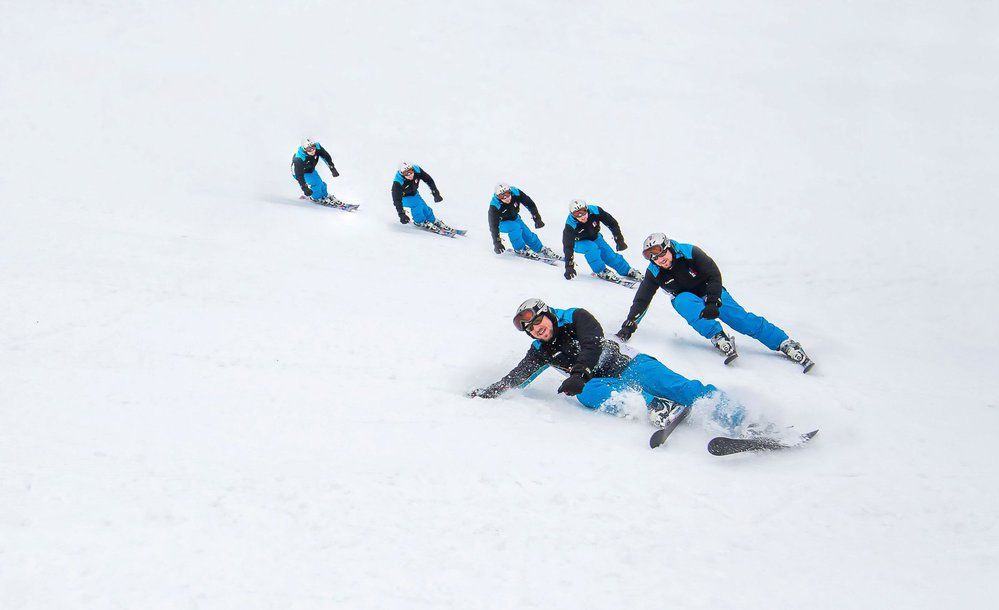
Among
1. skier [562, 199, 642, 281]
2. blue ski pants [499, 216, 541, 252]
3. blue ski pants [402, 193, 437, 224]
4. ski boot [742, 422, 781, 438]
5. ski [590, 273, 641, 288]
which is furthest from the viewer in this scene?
blue ski pants [402, 193, 437, 224]

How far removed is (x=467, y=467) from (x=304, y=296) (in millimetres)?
4446

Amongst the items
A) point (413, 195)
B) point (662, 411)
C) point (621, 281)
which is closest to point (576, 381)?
point (662, 411)

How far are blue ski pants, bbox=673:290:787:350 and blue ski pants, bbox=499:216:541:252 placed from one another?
17.0 feet

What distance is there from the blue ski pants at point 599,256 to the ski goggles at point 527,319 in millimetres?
4610

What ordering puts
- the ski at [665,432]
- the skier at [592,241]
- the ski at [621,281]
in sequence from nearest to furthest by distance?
the ski at [665,432] → the skier at [592,241] → the ski at [621,281]

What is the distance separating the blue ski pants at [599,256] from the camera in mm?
10383

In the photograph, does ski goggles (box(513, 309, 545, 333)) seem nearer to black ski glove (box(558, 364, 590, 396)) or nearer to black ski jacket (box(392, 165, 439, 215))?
black ski glove (box(558, 364, 590, 396))

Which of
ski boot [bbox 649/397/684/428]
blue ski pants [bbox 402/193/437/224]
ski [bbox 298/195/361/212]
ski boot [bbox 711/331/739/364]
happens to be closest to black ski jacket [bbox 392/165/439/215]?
blue ski pants [bbox 402/193/437/224]

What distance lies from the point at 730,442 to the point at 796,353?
2.85 meters

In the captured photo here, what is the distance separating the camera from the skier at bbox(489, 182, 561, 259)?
11805mm

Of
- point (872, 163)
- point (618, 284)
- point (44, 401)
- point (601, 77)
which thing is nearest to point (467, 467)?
point (44, 401)

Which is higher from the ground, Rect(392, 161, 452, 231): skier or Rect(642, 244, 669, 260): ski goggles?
Rect(642, 244, 669, 260): ski goggles

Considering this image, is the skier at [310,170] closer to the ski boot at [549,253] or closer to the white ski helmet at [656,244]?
the ski boot at [549,253]

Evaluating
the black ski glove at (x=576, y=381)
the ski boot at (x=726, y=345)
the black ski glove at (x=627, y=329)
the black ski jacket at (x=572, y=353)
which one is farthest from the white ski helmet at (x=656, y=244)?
the black ski glove at (x=576, y=381)
